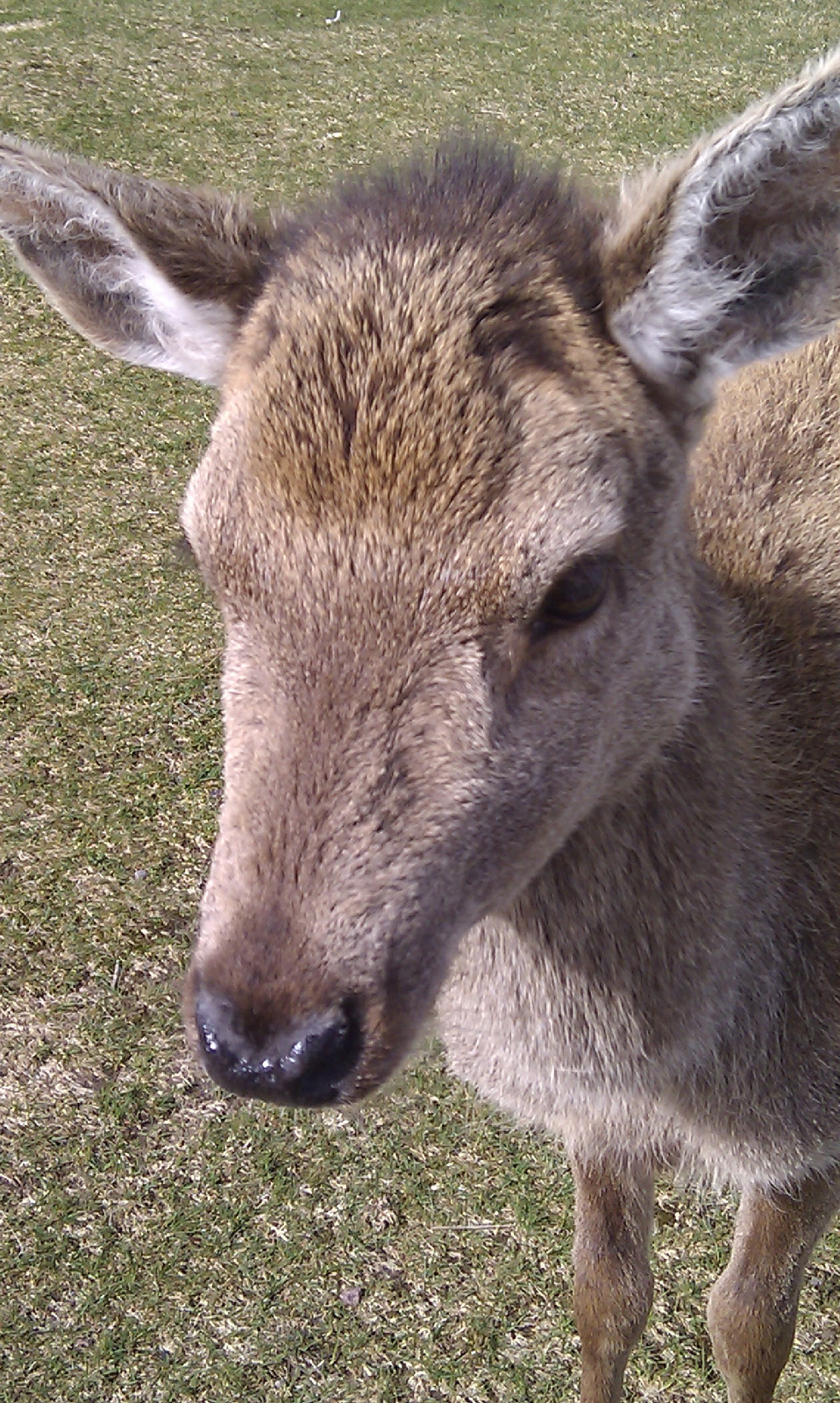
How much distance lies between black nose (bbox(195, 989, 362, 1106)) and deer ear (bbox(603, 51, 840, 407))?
1.31 m

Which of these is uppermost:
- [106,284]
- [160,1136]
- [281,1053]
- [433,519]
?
[433,519]

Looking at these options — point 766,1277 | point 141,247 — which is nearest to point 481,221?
point 141,247

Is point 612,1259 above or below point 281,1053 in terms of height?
below

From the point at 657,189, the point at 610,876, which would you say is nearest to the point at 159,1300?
the point at 610,876

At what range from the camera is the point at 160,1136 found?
13.6 feet

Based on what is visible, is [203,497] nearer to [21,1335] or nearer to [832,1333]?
[21,1335]

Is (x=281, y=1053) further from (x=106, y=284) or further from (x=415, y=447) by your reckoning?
(x=106, y=284)

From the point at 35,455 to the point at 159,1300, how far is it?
417cm

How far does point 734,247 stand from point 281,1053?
1.61 metres

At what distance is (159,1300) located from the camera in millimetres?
3824

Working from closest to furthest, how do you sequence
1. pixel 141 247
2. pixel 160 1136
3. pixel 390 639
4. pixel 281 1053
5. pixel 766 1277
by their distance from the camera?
pixel 281 1053
pixel 390 639
pixel 141 247
pixel 766 1277
pixel 160 1136

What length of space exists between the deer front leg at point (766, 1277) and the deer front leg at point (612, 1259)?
194mm

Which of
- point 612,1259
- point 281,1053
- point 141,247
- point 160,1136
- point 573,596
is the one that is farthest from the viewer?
point 160,1136

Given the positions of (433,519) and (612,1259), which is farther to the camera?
(612,1259)
